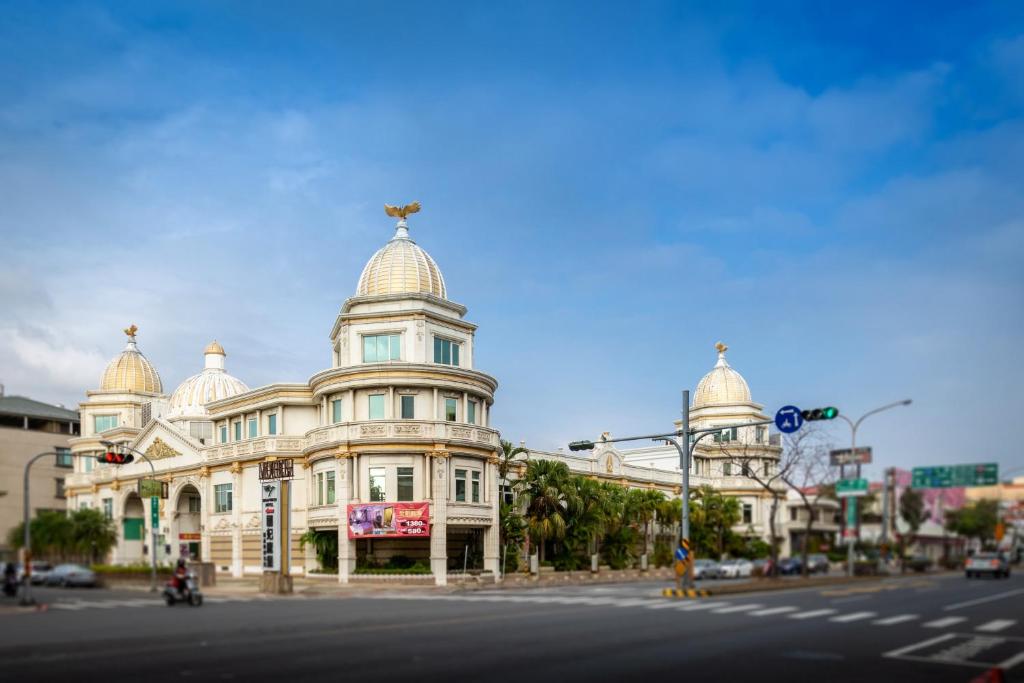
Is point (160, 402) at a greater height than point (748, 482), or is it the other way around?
point (160, 402)

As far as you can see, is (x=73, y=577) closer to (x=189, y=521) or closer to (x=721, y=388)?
(x=189, y=521)

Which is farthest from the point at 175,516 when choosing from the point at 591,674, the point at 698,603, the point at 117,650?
the point at 591,674

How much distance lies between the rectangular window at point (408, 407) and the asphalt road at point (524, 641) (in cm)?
2229

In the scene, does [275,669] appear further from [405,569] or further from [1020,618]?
[405,569]

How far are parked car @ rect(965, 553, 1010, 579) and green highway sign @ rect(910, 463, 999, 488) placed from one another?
20.5 meters

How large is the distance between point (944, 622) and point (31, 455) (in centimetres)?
9075

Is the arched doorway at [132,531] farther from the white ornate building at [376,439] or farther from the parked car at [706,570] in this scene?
the parked car at [706,570]

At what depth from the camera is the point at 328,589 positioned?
49.4 m

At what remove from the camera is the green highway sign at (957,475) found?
41312 millimetres

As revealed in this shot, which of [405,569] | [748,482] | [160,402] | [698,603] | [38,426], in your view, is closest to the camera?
[698,603]

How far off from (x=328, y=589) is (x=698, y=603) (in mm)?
22162

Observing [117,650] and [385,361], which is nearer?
[117,650]

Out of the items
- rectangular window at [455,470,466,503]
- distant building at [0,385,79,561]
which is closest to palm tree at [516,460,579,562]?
rectangular window at [455,470,466,503]

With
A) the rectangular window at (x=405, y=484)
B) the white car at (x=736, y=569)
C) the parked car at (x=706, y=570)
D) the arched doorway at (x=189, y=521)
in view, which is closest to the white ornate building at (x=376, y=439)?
the rectangular window at (x=405, y=484)
